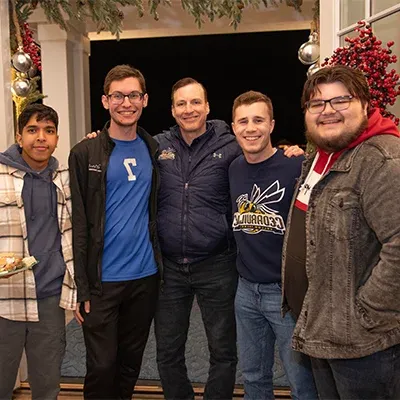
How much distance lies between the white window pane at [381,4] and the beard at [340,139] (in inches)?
41.1

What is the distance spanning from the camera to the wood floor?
305 cm

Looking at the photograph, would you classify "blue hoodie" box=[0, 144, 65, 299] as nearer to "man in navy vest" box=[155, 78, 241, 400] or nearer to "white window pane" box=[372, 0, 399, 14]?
"man in navy vest" box=[155, 78, 241, 400]

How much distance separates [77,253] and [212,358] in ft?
2.88

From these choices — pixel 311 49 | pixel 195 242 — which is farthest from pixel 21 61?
pixel 311 49

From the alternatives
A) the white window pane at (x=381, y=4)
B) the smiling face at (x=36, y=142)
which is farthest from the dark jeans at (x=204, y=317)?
the white window pane at (x=381, y=4)

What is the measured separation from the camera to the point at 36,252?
230 centimetres

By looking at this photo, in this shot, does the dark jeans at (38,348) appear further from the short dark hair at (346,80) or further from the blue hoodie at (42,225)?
the short dark hair at (346,80)

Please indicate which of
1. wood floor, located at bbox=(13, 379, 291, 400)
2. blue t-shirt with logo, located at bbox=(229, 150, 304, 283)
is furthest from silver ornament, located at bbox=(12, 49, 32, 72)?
wood floor, located at bbox=(13, 379, 291, 400)

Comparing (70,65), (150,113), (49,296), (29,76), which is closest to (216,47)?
(150,113)

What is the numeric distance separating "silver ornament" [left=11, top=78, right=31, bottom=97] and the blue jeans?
1886 millimetres

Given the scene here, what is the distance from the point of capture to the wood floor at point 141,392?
10.0 feet

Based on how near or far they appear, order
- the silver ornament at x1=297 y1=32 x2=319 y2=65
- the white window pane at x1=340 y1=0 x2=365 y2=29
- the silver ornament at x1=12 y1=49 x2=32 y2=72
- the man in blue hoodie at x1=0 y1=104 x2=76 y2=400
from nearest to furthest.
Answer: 1. the man in blue hoodie at x1=0 y1=104 x2=76 y2=400
2. the white window pane at x1=340 y1=0 x2=365 y2=29
3. the silver ornament at x1=12 y1=49 x2=32 y2=72
4. the silver ornament at x1=297 y1=32 x2=319 y2=65

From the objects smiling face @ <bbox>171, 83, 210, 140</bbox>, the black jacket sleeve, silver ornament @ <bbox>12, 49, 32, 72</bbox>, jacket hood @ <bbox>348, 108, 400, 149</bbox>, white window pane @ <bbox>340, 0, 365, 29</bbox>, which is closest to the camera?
jacket hood @ <bbox>348, 108, 400, 149</bbox>

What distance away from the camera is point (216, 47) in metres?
9.02
